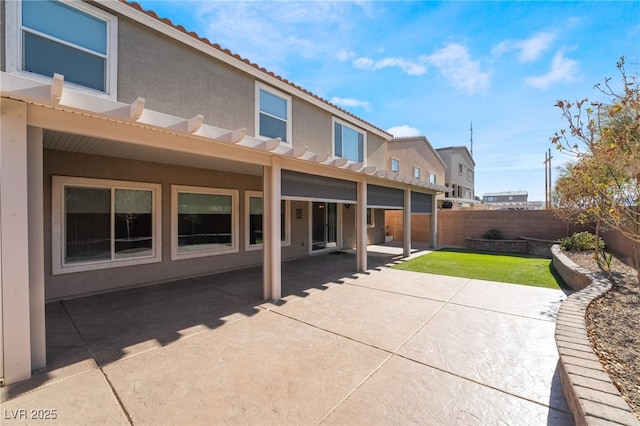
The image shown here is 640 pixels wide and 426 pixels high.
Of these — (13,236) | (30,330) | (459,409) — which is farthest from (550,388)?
(13,236)

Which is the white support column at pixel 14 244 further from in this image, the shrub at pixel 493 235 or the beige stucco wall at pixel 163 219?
the shrub at pixel 493 235

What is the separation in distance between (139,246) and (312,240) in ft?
22.9

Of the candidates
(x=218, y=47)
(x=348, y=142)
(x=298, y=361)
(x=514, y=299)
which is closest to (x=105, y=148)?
(x=218, y=47)

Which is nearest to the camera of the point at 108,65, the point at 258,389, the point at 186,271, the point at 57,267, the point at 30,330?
the point at 258,389

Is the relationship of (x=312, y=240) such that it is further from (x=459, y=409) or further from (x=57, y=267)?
(x=459, y=409)

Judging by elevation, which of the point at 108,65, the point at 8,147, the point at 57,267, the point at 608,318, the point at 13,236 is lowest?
the point at 608,318

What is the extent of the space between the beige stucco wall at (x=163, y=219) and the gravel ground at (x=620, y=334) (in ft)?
28.5

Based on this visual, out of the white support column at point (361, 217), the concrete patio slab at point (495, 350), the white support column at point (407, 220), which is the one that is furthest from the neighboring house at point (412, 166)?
the concrete patio slab at point (495, 350)

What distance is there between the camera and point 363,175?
9242 mm

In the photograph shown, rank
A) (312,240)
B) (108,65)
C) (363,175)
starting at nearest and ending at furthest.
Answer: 1. (108,65)
2. (363,175)
3. (312,240)

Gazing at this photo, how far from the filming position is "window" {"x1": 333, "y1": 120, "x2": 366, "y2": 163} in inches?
472

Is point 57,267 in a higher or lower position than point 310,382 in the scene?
higher

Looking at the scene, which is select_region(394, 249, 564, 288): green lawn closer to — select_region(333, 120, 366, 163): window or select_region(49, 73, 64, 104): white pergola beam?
select_region(333, 120, 366, 163): window

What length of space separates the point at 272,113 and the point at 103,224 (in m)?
5.52
